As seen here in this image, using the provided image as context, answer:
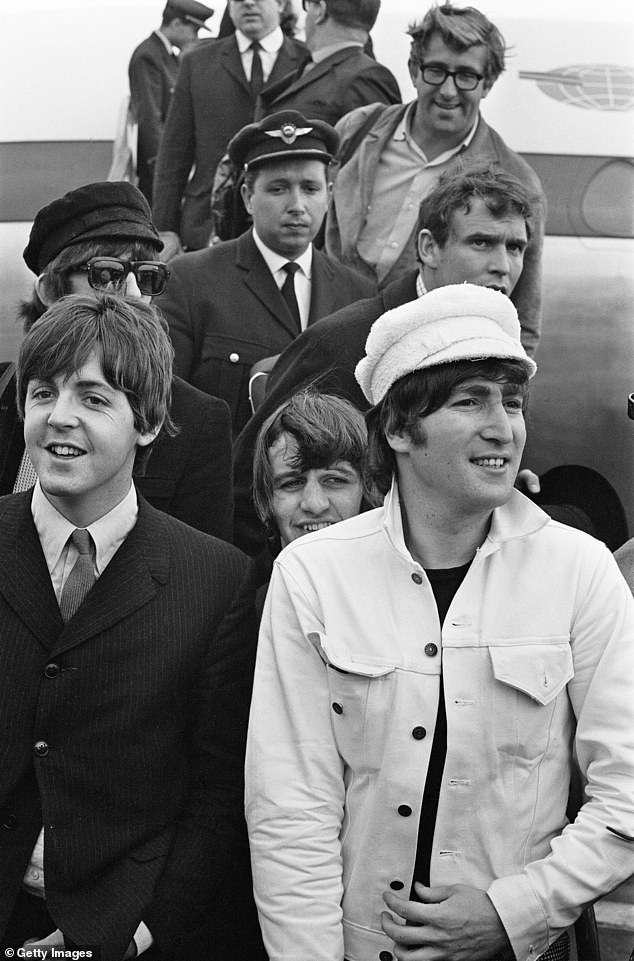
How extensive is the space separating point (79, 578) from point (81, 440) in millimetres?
283

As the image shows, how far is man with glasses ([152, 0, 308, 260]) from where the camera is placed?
466 cm

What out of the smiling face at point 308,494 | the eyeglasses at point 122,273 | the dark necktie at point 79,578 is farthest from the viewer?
the eyeglasses at point 122,273

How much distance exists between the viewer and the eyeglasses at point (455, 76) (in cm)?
424

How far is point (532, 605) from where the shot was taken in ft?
7.66

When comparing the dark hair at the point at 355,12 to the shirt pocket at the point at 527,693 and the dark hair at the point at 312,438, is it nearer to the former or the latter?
the dark hair at the point at 312,438

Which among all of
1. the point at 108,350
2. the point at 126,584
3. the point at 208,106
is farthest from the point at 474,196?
the point at 126,584

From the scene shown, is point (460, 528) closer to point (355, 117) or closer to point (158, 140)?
point (355, 117)

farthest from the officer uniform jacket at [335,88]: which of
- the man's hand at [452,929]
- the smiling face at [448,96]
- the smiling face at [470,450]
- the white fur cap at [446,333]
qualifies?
the man's hand at [452,929]

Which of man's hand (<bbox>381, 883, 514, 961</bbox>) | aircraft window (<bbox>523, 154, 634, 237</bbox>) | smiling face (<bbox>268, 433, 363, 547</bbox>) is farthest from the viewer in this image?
aircraft window (<bbox>523, 154, 634, 237</bbox>)

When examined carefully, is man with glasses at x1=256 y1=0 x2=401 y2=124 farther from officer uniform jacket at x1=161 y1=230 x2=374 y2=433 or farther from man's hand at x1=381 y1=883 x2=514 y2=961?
man's hand at x1=381 y1=883 x2=514 y2=961

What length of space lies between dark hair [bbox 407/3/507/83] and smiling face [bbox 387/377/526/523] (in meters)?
2.18

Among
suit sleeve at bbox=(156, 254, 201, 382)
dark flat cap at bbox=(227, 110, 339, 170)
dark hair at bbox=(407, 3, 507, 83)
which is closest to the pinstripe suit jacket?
suit sleeve at bbox=(156, 254, 201, 382)

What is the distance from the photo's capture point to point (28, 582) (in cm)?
247

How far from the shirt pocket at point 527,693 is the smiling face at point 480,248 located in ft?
5.11
